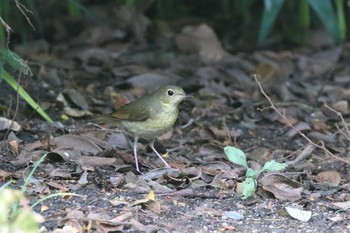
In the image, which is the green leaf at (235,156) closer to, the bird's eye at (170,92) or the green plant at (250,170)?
the green plant at (250,170)

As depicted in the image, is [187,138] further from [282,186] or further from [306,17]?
[306,17]

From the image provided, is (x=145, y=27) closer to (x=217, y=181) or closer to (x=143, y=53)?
(x=143, y=53)

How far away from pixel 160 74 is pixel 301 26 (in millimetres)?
2318

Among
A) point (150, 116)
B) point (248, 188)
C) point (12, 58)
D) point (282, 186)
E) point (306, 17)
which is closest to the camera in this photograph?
point (248, 188)

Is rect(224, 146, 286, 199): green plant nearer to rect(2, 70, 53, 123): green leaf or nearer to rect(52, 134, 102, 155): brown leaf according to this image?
rect(52, 134, 102, 155): brown leaf

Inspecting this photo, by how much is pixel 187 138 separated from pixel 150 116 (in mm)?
608

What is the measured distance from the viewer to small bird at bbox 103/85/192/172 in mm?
6133

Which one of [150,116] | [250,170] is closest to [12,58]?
[150,116]

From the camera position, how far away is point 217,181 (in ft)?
17.7

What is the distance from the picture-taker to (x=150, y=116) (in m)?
6.18

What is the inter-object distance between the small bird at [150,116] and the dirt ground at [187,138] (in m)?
0.18

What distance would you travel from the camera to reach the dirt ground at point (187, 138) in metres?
4.81

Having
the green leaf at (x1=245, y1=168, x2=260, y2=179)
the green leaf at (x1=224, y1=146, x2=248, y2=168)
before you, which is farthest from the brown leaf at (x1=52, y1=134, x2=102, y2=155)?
the green leaf at (x1=245, y1=168, x2=260, y2=179)

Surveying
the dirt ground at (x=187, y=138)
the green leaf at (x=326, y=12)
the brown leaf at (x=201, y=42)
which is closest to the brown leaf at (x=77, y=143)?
the dirt ground at (x=187, y=138)
